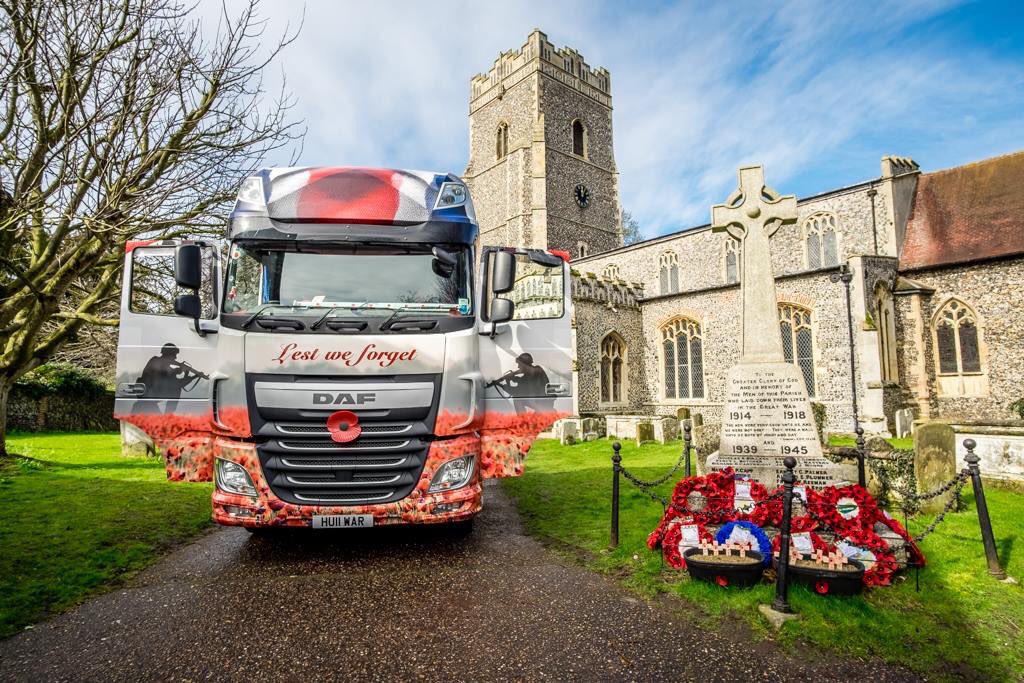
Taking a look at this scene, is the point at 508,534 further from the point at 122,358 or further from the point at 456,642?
the point at 122,358

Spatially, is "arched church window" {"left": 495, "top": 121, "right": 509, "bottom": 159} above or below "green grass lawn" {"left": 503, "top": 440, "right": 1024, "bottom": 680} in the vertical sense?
above

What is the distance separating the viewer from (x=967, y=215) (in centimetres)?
1811

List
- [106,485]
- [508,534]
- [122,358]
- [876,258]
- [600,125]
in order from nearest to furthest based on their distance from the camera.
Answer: [122,358] → [508,534] → [106,485] → [876,258] → [600,125]

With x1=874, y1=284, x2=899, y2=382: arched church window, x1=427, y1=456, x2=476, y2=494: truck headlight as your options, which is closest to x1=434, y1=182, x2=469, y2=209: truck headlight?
x1=427, y1=456, x2=476, y2=494: truck headlight

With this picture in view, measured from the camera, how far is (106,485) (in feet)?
28.0

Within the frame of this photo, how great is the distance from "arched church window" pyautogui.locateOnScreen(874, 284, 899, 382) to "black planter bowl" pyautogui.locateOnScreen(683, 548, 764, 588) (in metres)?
15.1

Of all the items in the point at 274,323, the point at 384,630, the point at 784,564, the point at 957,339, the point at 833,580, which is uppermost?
the point at 957,339

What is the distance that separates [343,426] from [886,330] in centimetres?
1795

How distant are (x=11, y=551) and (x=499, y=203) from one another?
31610 mm

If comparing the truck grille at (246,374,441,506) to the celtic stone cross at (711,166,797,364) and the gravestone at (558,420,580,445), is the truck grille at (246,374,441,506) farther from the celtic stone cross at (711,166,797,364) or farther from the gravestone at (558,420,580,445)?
the gravestone at (558,420,580,445)

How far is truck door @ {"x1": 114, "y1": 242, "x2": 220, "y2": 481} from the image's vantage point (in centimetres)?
482

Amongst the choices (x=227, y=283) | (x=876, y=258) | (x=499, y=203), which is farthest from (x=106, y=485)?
(x=499, y=203)

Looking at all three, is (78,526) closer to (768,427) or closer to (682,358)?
(768,427)

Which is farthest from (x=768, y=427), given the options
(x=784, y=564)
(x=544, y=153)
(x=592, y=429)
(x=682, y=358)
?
(x=544, y=153)
